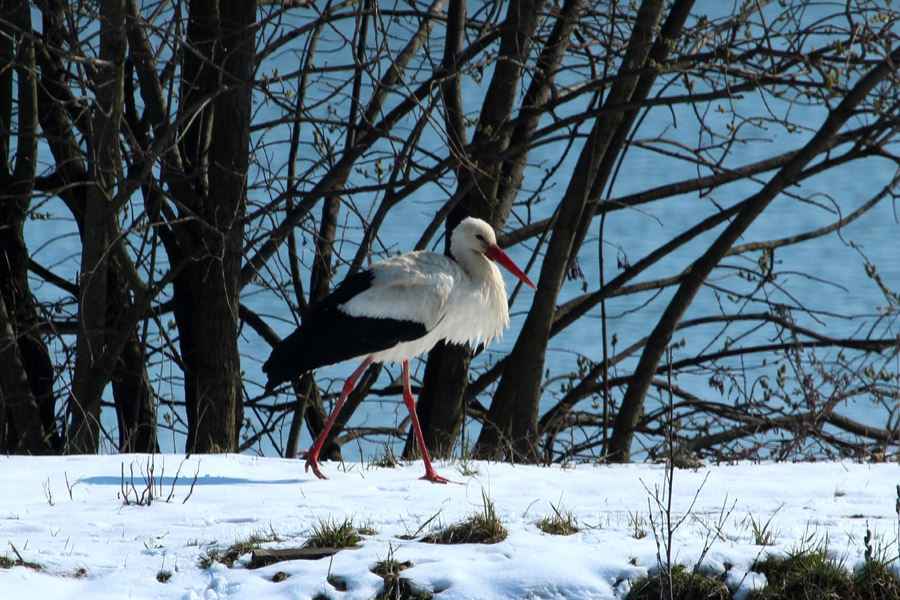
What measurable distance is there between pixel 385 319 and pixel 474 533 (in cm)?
225

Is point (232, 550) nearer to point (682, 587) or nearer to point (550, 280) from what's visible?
point (682, 587)

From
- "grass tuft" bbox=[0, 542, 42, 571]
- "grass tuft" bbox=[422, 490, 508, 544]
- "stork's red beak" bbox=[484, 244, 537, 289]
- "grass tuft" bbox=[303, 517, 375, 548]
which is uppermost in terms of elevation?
"stork's red beak" bbox=[484, 244, 537, 289]

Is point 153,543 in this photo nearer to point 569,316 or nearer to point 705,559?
point 705,559

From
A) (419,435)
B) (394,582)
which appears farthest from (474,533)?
(419,435)

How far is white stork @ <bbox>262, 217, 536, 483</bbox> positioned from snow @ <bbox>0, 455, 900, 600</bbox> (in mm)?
581

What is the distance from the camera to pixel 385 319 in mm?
5906

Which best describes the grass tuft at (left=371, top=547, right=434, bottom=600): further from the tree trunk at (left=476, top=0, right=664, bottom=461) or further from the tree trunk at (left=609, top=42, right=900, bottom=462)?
the tree trunk at (left=476, top=0, right=664, bottom=461)

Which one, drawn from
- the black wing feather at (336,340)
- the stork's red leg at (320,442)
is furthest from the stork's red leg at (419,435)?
the black wing feather at (336,340)

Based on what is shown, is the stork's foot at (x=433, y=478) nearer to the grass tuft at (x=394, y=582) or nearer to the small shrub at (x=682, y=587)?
the grass tuft at (x=394, y=582)

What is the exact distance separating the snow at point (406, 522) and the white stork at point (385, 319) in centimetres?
58

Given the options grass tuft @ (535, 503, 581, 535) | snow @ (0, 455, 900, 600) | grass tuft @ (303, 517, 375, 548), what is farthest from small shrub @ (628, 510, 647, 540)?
grass tuft @ (303, 517, 375, 548)

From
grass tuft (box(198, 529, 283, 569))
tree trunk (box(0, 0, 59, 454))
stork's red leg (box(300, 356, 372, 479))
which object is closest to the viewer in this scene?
grass tuft (box(198, 529, 283, 569))

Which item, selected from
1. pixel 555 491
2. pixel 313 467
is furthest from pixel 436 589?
pixel 313 467

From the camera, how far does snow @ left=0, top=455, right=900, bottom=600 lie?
345 centimetres
